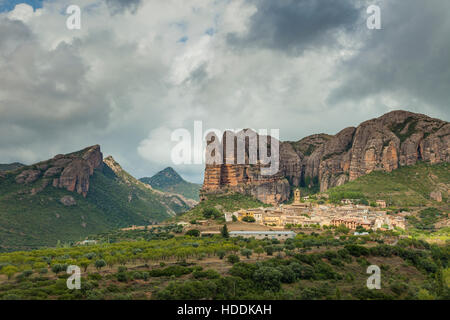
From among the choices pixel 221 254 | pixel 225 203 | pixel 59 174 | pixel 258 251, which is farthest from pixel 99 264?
pixel 59 174

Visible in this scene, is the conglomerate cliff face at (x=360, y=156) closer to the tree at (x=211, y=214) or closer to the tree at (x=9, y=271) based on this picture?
the tree at (x=211, y=214)

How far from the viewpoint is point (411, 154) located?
490ft

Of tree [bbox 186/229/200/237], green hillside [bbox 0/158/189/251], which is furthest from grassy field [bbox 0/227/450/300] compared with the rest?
green hillside [bbox 0/158/189/251]

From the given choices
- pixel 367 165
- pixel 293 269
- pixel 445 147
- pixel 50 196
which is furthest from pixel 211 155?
pixel 293 269

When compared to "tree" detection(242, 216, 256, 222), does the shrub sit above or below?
below

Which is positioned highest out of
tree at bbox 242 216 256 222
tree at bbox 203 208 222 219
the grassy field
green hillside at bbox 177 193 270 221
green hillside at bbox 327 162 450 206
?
green hillside at bbox 327 162 450 206

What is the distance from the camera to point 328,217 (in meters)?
104

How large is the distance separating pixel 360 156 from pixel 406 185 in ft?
95.5

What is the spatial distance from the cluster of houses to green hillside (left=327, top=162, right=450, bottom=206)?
378 inches

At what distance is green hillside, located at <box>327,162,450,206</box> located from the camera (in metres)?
124

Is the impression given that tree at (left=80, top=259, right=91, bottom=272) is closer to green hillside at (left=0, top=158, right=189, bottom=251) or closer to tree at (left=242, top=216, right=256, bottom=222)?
tree at (left=242, top=216, right=256, bottom=222)

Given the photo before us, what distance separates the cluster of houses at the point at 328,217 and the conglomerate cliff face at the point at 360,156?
38.6m

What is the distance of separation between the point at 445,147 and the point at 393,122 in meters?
28.7
